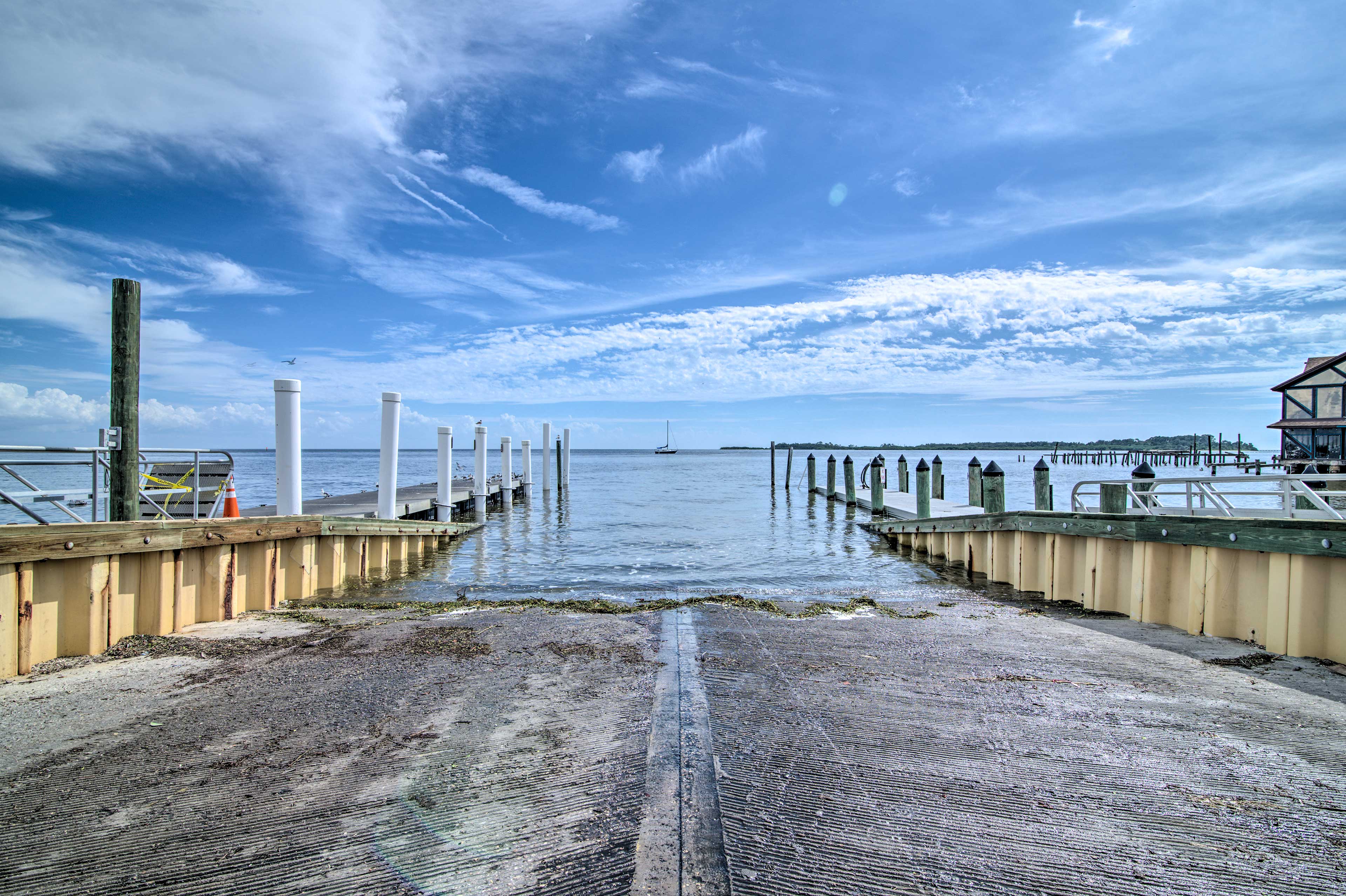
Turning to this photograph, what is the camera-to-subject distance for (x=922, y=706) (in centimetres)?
353

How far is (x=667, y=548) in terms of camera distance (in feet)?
51.6

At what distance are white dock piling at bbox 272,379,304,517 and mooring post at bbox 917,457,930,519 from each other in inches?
573

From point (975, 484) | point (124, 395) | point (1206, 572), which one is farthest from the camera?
point (975, 484)

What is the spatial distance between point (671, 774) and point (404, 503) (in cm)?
1672

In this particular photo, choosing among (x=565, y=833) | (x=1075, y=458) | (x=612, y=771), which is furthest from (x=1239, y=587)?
(x=1075, y=458)

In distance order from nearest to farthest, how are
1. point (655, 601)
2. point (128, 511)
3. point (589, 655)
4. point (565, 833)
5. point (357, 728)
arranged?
point (565, 833) → point (357, 728) → point (589, 655) → point (128, 511) → point (655, 601)

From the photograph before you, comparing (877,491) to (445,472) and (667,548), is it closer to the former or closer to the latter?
(667,548)

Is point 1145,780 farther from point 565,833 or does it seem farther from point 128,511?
point 128,511

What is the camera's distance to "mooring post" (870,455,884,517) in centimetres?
2164

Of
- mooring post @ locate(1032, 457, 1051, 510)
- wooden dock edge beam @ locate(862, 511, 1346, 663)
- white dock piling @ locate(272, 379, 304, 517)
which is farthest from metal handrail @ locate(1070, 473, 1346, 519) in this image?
white dock piling @ locate(272, 379, 304, 517)

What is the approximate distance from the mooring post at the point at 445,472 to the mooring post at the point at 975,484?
48.3 ft

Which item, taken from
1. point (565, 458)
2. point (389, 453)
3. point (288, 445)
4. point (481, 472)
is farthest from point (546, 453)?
point (288, 445)

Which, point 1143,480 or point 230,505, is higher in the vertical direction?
point 1143,480

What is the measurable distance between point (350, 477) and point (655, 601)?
47140mm
